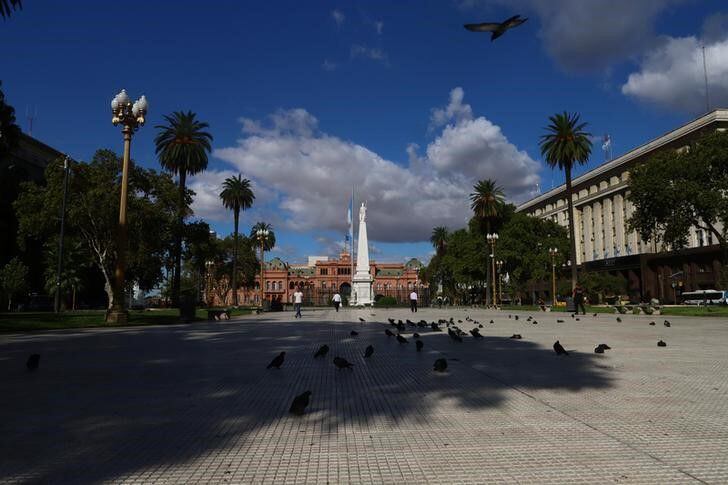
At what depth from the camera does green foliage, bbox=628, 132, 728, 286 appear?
30.8m

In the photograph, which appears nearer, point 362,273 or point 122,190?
point 122,190

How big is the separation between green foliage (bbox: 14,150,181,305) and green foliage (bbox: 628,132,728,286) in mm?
29732

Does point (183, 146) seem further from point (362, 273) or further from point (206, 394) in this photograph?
point (206, 394)

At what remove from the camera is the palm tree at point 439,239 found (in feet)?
294

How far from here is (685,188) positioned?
101 ft

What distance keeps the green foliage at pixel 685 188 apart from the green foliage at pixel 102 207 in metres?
29.7

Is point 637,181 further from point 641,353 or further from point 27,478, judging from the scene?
point 27,478

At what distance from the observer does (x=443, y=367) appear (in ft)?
24.6

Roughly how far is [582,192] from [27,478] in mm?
88417

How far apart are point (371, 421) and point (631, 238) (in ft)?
238

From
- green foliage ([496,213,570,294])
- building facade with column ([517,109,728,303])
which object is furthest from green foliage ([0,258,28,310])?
building facade with column ([517,109,728,303])

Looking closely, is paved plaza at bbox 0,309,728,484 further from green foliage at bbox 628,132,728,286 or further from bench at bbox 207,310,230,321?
green foliage at bbox 628,132,728,286

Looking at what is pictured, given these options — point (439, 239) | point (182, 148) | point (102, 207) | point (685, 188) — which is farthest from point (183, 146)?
point (439, 239)

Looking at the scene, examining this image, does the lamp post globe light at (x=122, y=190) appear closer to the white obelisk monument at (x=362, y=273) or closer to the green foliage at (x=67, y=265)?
the green foliage at (x=67, y=265)
